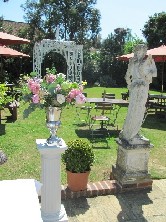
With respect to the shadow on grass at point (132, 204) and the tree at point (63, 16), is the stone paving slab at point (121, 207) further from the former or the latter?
the tree at point (63, 16)

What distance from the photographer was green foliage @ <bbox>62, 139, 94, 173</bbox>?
4.71 metres

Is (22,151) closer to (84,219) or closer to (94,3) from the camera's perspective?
(84,219)

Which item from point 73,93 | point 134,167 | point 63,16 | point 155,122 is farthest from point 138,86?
point 63,16

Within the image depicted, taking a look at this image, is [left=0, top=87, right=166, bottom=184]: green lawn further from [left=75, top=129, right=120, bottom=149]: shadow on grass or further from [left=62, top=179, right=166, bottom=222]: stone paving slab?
[left=62, top=179, right=166, bottom=222]: stone paving slab

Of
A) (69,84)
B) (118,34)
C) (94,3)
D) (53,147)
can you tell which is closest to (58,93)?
(69,84)

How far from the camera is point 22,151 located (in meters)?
7.17

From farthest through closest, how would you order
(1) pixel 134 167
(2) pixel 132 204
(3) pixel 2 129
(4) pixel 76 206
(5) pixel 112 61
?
(5) pixel 112 61, (3) pixel 2 129, (1) pixel 134 167, (2) pixel 132 204, (4) pixel 76 206

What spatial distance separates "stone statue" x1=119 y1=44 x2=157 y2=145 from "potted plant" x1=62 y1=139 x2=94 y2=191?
87 centimetres

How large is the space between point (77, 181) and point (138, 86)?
1.88 metres

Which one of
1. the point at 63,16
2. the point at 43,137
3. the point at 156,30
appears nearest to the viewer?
the point at 43,137

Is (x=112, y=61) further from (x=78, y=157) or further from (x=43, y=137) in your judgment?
(x=78, y=157)

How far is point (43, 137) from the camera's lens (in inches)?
333

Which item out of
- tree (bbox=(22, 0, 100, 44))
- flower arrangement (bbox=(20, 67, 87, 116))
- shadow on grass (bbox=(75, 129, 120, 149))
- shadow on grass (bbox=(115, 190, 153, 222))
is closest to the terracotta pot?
shadow on grass (bbox=(115, 190, 153, 222))

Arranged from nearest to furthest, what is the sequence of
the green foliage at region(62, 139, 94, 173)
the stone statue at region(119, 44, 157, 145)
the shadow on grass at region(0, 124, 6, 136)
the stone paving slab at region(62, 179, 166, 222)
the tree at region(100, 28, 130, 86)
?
the stone paving slab at region(62, 179, 166, 222) → the green foliage at region(62, 139, 94, 173) → the stone statue at region(119, 44, 157, 145) → the shadow on grass at region(0, 124, 6, 136) → the tree at region(100, 28, 130, 86)
